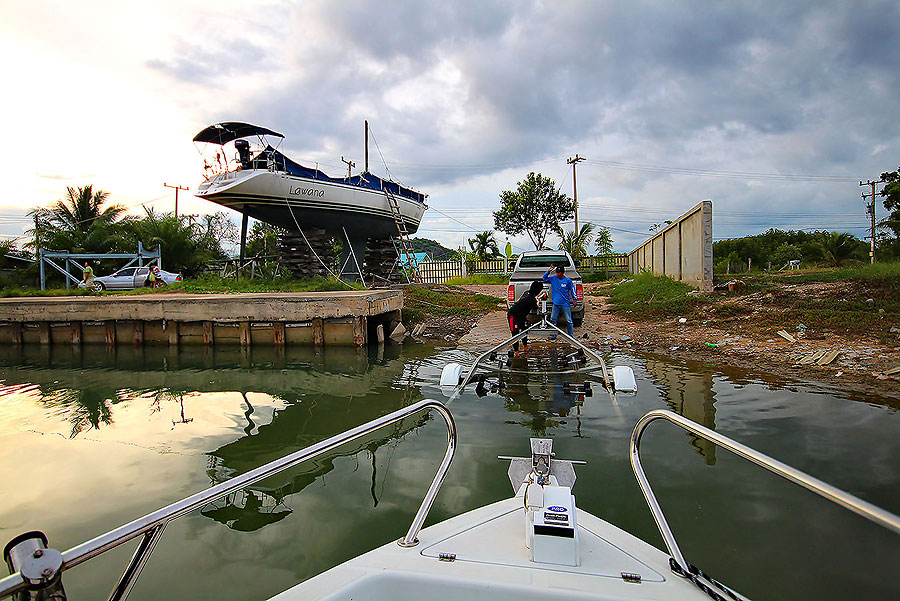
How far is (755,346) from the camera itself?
809cm

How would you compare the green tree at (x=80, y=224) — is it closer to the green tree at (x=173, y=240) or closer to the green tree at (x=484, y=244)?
the green tree at (x=173, y=240)

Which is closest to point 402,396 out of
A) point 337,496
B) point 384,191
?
point 337,496

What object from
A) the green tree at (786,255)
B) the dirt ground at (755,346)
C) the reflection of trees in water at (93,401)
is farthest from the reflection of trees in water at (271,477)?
the green tree at (786,255)

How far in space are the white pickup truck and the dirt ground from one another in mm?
923

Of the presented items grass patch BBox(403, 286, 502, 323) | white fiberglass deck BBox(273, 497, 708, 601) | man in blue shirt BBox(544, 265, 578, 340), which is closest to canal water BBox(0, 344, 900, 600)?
white fiberglass deck BBox(273, 497, 708, 601)

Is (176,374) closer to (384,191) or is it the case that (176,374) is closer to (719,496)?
(719,496)

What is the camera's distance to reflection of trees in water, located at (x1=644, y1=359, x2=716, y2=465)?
4.70 metres

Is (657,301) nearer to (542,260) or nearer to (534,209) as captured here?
(542,260)

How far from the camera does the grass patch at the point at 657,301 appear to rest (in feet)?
38.4

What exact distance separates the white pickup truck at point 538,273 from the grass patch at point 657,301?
8.56ft

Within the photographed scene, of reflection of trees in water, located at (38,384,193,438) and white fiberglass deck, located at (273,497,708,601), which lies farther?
reflection of trees in water, located at (38,384,193,438)

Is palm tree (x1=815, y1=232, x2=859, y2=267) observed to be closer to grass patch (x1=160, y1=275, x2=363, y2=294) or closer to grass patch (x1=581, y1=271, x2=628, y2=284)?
grass patch (x1=581, y1=271, x2=628, y2=284)

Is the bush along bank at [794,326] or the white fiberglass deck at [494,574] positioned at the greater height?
the bush along bank at [794,326]

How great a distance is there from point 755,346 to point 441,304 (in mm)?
9503
